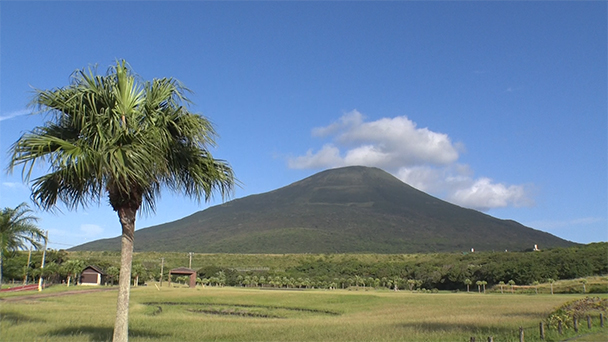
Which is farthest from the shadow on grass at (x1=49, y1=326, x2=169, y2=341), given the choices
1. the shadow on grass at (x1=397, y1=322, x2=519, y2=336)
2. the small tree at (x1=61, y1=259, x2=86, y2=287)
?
the small tree at (x1=61, y1=259, x2=86, y2=287)

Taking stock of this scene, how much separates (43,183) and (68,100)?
6.44ft

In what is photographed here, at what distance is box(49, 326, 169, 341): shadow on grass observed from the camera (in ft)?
45.3

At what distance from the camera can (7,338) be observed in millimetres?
13492

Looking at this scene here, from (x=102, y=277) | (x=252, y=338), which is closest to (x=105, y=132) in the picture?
(x=252, y=338)

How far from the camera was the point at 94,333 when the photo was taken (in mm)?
14852

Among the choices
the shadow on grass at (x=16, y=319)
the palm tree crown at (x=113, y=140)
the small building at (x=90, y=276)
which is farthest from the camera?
the small building at (x=90, y=276)

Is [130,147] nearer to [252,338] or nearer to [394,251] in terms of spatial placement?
[252,338]

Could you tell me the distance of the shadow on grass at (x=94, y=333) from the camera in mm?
13813

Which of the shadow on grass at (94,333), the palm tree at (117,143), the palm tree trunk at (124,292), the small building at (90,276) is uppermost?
the palm tree at (117,143)

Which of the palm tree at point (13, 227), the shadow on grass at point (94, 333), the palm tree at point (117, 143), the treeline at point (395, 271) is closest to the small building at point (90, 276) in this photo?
the treeline at point (395, 271)

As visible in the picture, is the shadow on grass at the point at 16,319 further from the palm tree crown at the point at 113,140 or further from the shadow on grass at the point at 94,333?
the palm tree crown at the point at 113,140

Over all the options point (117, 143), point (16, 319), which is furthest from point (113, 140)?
point (16, 319)

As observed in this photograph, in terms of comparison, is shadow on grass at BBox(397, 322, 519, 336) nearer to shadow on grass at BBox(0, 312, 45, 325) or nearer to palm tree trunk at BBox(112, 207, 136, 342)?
palm tree trunk at BBox(112, 207, 136, 342)

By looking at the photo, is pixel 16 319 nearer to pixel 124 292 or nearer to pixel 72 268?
pixel 124 292
